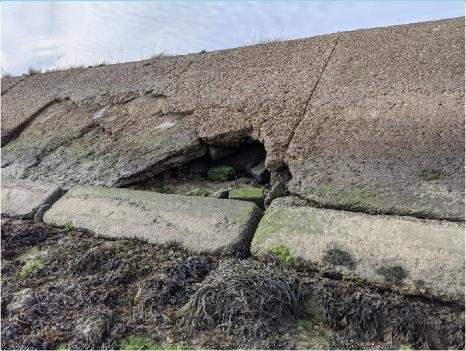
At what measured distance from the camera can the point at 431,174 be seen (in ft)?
6.57

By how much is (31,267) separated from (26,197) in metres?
0.86

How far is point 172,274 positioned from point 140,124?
1510 mm

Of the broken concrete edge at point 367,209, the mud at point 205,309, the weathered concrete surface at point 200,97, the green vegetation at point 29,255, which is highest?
the weathered concrete surface at point 200,97

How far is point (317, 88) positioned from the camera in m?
2.78

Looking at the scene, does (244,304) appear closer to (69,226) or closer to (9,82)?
(69,226)

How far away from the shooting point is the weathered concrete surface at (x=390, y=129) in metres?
1.98

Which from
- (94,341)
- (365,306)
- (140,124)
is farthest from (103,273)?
(140,124)

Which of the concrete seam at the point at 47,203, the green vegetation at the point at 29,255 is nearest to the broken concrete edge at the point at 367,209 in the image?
the green vegetation at the point at 29,255

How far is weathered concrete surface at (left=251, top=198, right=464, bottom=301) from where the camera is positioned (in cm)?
163

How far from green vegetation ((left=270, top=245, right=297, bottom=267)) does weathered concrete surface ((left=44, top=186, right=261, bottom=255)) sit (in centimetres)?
16

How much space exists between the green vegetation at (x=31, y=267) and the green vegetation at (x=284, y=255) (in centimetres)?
106

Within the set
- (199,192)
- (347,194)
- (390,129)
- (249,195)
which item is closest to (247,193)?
(249,195)

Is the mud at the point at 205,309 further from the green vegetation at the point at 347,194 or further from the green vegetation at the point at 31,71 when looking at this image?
the green vegetation at the point at 31,71

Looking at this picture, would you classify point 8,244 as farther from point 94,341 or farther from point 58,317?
point 94,341
